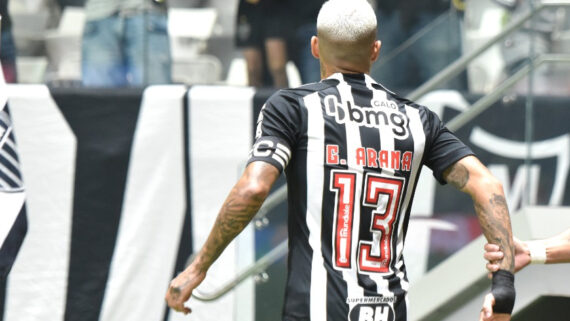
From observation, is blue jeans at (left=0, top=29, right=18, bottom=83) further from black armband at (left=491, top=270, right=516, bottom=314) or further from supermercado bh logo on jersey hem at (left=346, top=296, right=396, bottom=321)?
black armband at (left=491, top=270, right=516, bottom=314)

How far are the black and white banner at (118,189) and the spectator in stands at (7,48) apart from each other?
112mm

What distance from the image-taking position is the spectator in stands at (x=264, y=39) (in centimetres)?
614

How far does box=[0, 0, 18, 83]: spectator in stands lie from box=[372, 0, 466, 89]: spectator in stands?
229cm

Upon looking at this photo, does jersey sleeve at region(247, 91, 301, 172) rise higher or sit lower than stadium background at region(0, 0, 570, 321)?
higher

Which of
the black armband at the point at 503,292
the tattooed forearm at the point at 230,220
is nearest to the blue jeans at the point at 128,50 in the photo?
the tattooed forearm at the point at 230,220

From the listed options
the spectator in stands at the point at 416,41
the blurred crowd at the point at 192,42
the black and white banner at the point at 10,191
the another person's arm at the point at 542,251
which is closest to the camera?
the another person's arm at the point at 542,251

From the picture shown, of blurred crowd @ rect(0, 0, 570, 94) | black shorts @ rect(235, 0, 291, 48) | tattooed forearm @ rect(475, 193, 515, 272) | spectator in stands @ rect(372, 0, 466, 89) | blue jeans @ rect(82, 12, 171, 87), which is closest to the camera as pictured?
tattooed forearm @ rect(475, 193, 515, 272)

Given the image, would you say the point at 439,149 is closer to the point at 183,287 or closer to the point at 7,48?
the point at 183,287

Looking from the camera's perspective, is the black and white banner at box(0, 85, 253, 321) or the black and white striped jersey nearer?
the black and white striped jersey

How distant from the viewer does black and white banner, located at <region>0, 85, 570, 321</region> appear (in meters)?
5.99

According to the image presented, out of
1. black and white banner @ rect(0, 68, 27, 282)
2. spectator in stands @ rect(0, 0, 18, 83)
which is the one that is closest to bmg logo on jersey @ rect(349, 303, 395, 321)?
black and white banner @ rect(0, 68, 27, 282)

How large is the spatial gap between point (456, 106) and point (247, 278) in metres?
1.47

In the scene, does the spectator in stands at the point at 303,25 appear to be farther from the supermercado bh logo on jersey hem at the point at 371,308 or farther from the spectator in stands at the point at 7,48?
the supermercado bh logo on jersey hem at the point at 371,308

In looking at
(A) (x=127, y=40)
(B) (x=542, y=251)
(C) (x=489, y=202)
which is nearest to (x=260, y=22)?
(A) (x=127, y=40)
